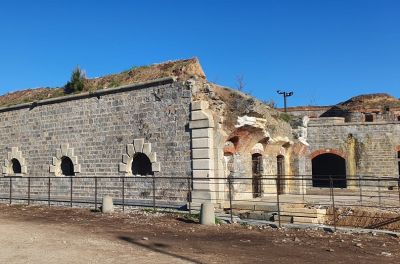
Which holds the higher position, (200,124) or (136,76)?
(136,76)

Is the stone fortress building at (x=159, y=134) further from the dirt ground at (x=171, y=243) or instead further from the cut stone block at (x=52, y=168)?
the dirt ground at (x=171, y=243)

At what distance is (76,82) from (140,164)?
17.5 ft

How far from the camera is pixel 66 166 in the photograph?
54.9 ft

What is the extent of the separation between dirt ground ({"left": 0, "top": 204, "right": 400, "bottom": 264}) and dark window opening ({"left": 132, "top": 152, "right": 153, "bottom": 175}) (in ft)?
9.61

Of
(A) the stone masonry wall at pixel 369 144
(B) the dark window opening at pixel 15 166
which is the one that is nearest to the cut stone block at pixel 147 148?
(B) the dark window opening at pixel 15 166

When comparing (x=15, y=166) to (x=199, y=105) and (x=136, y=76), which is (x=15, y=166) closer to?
(x=136, y=76)

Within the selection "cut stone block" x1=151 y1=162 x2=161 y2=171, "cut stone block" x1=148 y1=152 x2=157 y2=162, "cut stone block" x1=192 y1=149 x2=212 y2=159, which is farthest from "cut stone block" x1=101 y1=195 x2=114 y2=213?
"cut stone block" x1=192 y1=149 x2=212 y2=159

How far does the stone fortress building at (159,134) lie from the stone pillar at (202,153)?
3 cm

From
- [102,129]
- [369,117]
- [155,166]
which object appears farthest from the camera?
[369,117]

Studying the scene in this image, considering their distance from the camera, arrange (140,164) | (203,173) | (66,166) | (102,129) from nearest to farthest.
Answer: (203,173) < (140,164) < (102,129) < (66,166)

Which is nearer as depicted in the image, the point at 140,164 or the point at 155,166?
the point at 155,166

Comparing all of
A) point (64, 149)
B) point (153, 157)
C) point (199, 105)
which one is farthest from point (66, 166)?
point (199, 105)

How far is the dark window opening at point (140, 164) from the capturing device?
14.4 m

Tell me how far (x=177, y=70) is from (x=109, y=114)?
290cm
